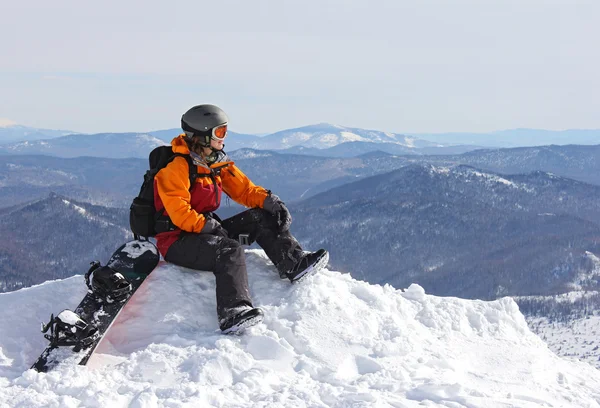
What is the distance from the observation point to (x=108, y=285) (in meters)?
6.78

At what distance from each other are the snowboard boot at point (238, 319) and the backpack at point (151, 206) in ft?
5.75

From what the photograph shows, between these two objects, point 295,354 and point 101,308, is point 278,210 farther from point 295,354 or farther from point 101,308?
point 101,308

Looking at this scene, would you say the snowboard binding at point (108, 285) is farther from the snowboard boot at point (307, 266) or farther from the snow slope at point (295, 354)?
the snowboard boot at point (307, 266)

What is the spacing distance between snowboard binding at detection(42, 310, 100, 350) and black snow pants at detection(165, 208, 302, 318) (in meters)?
1.56

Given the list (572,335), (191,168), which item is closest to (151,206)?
(191,168)

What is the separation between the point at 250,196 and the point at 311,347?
2968 mm

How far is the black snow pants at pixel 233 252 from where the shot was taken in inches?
271

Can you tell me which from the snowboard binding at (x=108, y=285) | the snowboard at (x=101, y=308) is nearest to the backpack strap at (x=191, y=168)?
the snowboard at (x=101, y=308)

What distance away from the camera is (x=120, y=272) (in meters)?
7.24

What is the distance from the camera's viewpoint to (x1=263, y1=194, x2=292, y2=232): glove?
27.3 ft

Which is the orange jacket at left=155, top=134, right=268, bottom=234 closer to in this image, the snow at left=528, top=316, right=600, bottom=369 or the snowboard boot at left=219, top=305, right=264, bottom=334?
the snowboard boot at left=219, top=305, right=264, bottom=334

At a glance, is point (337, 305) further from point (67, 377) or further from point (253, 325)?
point (67, 377)

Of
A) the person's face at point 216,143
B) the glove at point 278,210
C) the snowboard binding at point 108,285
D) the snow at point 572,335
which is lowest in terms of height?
the snow at point 572,335

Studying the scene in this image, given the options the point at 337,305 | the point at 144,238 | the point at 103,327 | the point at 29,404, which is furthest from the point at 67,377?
the point at 337,305
